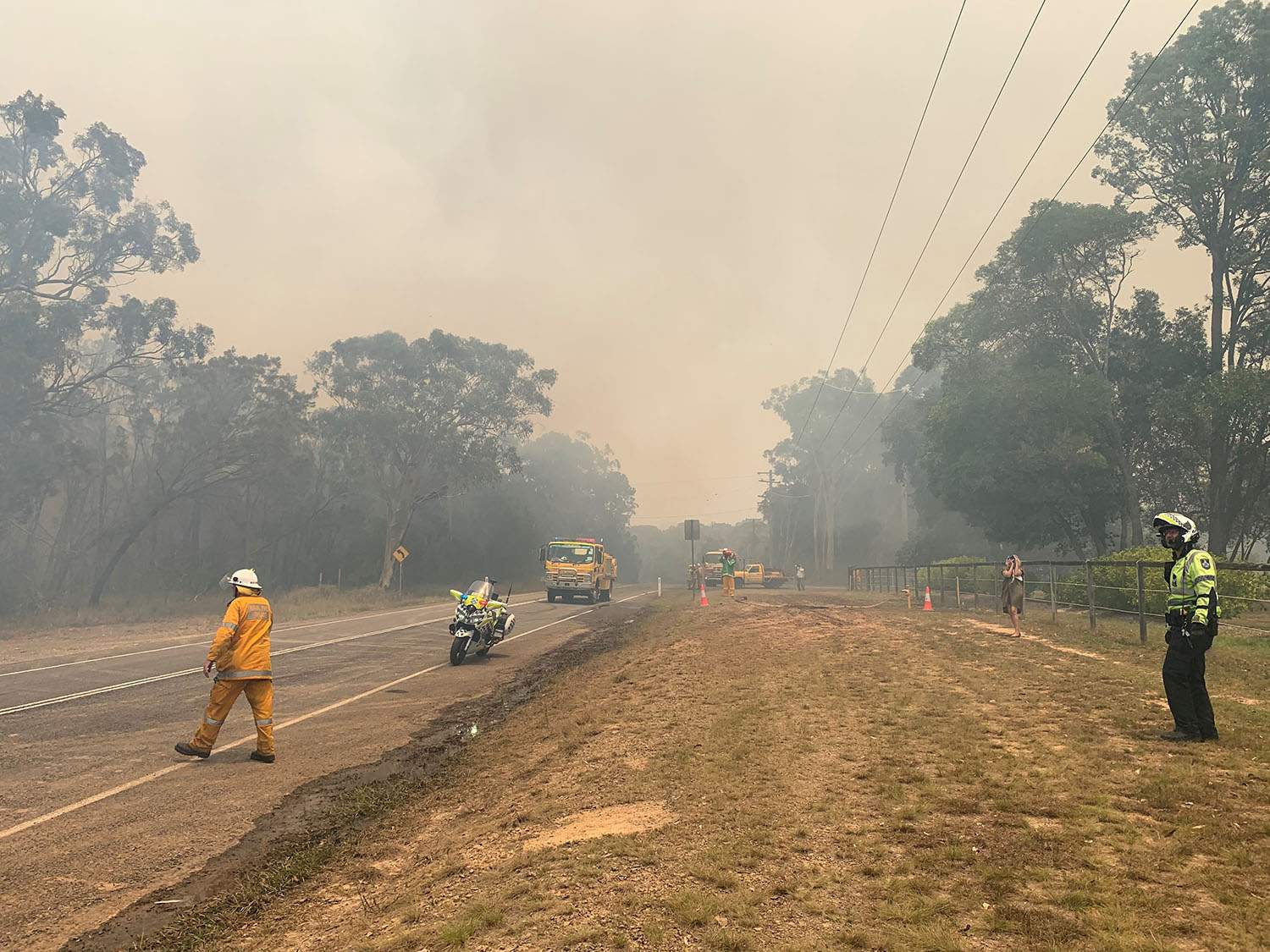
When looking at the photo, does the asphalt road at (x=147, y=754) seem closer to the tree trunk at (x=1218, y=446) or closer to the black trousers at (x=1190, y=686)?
the black trousers at (x=1190, y=686)

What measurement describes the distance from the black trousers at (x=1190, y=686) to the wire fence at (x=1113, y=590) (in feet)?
2.46

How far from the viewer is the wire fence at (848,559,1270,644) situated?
12.4 m

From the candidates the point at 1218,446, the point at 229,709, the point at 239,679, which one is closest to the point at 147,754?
the point at 229,709

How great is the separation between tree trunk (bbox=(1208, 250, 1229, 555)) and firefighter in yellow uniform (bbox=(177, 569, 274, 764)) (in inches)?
1141

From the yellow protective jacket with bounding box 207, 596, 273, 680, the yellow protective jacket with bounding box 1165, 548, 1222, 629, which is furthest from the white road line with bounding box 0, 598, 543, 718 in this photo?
the yellow protective jacket with bounding box 1165, 548, 1222, 629

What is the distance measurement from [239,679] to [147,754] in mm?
1409

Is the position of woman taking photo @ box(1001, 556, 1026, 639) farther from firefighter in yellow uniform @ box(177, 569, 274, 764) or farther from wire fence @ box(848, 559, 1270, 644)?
firefighter in yellow uniform @ box(177, 569, 274, 764)

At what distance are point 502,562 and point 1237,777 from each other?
6188 cm

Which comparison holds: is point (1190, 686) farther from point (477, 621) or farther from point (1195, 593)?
point (477, 621)

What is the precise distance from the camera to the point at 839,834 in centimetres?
462

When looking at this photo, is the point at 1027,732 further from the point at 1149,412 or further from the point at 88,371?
the point at 88,371

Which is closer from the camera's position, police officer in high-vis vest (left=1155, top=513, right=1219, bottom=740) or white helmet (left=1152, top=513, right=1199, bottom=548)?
police officer in high-vis vest (left=1155, top=513, right=1219, bottom=740)

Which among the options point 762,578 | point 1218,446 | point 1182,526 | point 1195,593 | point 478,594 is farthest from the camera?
point 762,578

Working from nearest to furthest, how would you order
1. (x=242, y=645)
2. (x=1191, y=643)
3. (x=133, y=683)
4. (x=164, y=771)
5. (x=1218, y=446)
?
(x=1191, y=643) → (x=164, y=771) → (x=242, y=645) → (x=133, y=683) → (x=1218, y=446)
